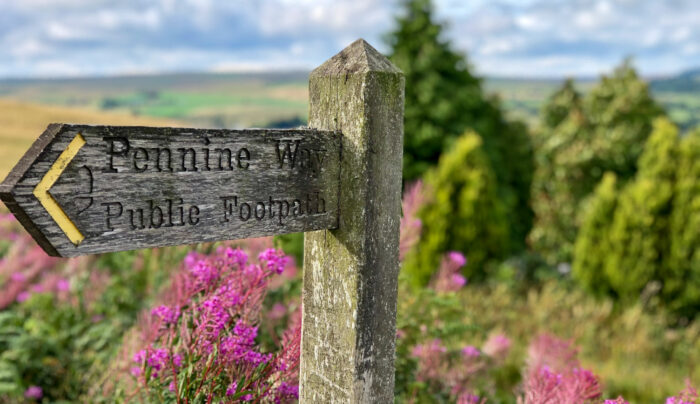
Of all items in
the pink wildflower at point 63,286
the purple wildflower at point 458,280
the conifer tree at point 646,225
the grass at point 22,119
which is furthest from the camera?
the grass at point 22,119

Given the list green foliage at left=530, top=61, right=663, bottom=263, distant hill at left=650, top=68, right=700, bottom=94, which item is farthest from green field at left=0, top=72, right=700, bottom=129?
green foliage at left=530, top=61, right=663, bottom=263

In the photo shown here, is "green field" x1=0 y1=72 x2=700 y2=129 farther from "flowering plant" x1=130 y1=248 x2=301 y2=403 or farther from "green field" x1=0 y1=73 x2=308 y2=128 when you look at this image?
"flowering plant" x1=130 y1=248 x2=301 y2=403

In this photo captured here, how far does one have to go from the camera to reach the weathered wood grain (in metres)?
1.50

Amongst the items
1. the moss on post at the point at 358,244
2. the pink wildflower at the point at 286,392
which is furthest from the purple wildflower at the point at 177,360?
the moss on post at the point at 358,244

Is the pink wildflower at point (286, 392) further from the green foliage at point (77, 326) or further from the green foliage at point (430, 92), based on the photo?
the green foliage at point (430, 92)

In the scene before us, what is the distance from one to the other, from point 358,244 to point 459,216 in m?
Result: 6.82

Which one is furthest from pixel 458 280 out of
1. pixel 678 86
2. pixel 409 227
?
pixel 678 86

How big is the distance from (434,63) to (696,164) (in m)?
5.97

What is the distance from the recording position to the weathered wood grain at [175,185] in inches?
59.0

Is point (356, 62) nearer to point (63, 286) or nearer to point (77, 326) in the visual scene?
point (77, 326)

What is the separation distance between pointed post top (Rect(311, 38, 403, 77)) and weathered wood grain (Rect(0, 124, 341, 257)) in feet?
0.80

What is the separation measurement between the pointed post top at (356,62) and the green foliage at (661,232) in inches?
270

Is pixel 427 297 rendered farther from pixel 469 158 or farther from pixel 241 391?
pixel 469 158

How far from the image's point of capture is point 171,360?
208 cm
